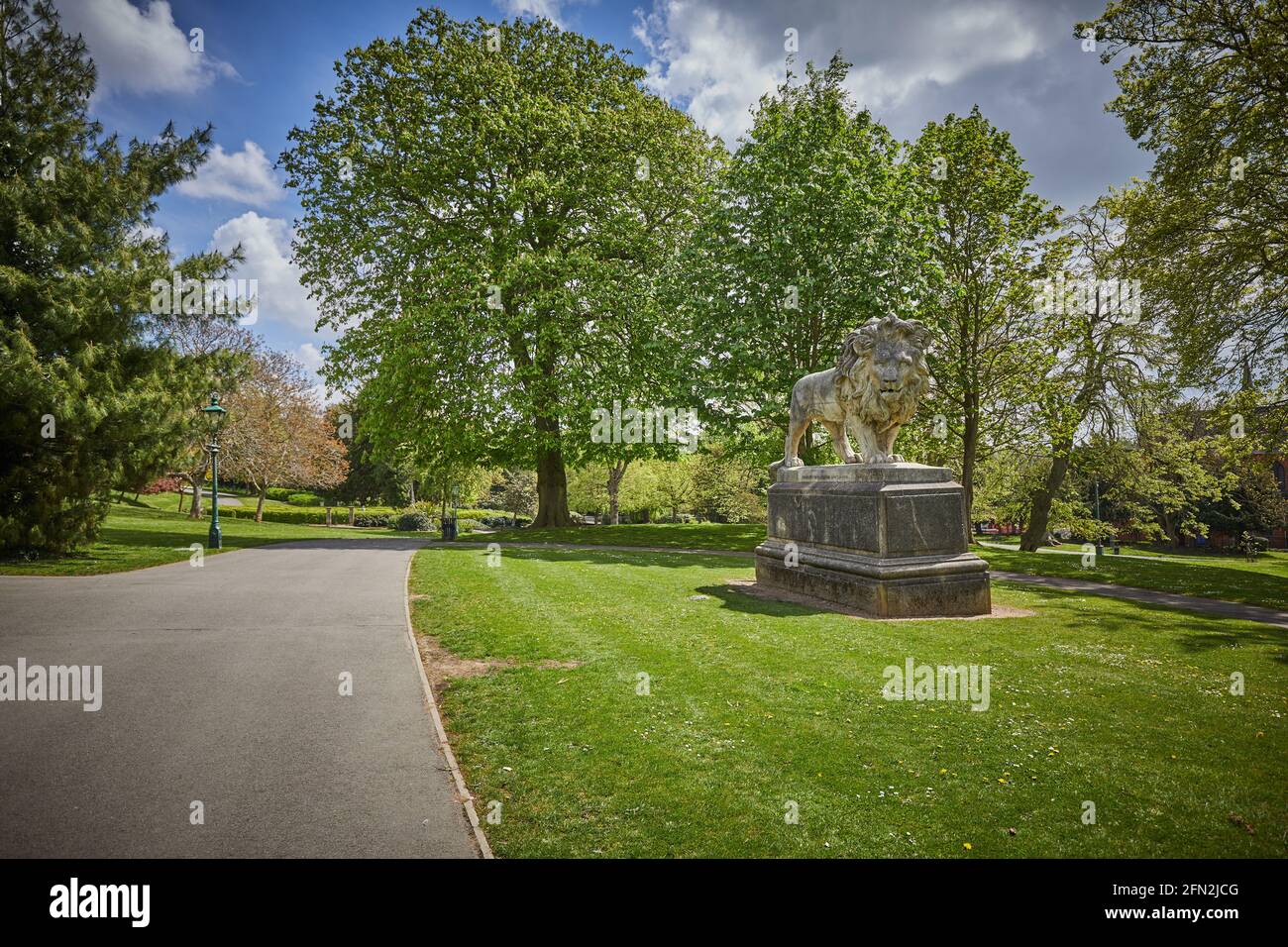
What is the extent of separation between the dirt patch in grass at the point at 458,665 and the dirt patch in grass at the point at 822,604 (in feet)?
16.1

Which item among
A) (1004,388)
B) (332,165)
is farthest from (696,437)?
(332,165)

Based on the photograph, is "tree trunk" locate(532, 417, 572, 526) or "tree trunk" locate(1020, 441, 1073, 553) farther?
"tree trunk" locate(532, 417, 572, 526)

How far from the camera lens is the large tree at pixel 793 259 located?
19672 millimetres

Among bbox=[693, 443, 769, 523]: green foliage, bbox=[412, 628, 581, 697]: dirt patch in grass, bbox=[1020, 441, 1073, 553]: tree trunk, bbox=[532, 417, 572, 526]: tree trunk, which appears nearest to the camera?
bbox=[412, 628, 581, 697]: dirt patch in grass

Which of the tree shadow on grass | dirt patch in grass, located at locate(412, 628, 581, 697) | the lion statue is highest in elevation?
the lion statue

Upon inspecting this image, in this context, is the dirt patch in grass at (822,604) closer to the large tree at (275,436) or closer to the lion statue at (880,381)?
the lion statue at (880,381)

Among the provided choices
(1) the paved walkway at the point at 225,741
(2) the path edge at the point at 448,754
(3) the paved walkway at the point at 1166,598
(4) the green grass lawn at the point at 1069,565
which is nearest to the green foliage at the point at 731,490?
(4) the green grass lawn at the point at 1069,565

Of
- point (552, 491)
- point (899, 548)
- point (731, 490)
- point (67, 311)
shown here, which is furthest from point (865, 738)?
point (731, 490)

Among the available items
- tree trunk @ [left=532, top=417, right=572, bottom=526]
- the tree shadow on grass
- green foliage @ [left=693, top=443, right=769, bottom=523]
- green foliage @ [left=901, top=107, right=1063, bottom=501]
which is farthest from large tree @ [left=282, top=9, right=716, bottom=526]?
green foliage @ [left=693, top=443, right=769, bottom=523]

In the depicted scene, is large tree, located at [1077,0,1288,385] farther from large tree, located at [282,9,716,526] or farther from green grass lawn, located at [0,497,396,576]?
green grass lawn, located at [0,497,396,576]

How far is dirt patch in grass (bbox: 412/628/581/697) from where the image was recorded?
719cm

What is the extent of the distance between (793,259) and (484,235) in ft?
38.7

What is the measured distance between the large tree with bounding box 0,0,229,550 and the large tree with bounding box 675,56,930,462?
52.1ft

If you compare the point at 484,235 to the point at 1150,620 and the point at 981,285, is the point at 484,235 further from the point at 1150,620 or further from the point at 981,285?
the point at 1150,620
